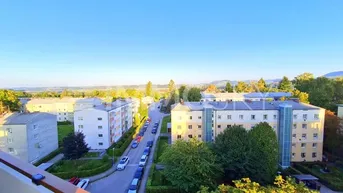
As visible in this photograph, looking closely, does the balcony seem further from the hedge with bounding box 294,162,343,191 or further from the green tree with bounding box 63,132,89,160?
the hedge with bounding box 294,162,343,191

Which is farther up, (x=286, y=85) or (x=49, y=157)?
(x=286, y=85)

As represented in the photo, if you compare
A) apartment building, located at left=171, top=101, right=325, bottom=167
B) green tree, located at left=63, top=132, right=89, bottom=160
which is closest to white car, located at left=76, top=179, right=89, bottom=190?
green tree, located at left=63, top=132, right=89, bottom=160

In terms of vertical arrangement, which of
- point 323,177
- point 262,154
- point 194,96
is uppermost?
point 194,96

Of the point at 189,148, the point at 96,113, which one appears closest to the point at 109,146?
the point at 96,113

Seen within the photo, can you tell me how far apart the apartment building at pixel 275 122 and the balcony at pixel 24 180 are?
59.1 ft

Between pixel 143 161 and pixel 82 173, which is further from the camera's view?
pixel 143 161

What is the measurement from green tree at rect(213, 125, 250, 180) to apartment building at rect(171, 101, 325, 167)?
4786 mm

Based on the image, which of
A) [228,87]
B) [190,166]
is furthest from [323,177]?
[228,87]

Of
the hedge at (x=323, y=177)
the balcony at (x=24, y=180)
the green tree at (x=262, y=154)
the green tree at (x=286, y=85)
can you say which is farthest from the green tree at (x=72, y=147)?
the green tree at (x=286, y=85)

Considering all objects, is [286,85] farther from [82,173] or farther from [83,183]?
[83,183]

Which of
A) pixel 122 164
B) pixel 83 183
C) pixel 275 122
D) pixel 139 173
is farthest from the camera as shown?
pixel 275 122

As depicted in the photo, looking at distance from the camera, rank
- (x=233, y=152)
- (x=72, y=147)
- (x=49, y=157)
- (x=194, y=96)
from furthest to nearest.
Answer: (x=194, y=96), (x=49, y=157), (x=72, y=147), (x=233, y=152)

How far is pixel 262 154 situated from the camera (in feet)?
45.9

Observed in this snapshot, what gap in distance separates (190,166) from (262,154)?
504cm
